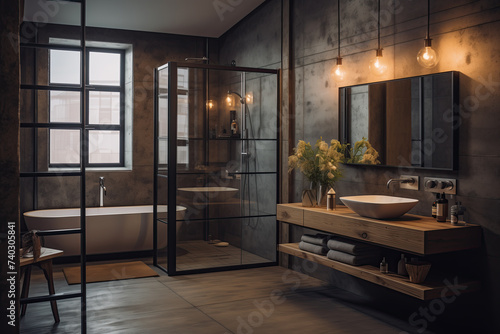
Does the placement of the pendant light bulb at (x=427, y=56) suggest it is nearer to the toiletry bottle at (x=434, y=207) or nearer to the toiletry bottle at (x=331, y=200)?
the toiletry bottle at (x=434, y=207)

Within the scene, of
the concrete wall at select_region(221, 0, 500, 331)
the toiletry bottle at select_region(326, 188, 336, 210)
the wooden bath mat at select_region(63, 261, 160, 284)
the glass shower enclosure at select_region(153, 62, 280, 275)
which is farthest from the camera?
the glass shower enclosure at select_region(153, 62, 280, 275)

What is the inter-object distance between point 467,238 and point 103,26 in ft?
16.5

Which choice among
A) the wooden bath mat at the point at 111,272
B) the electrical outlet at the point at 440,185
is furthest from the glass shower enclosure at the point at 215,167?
the electrical outlet at the point at 440,185

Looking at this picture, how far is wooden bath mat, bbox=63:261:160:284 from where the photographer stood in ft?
16.5

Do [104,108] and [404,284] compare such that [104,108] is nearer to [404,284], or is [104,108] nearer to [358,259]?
[358,259]

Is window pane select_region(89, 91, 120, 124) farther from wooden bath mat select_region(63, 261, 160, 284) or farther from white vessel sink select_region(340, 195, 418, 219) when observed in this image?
white vessel sink select_region(340, 195, 418, 219)

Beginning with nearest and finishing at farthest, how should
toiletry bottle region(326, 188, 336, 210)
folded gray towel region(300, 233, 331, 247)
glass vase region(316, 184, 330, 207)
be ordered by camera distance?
1. toiletry bottle region(326, 188, 336, 210)
2. folded gray towel region(300, 233, 331, 247)
3. glass vase region(316, 184, 330, 207)

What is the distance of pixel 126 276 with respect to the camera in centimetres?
514

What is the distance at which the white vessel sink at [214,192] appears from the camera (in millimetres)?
5238

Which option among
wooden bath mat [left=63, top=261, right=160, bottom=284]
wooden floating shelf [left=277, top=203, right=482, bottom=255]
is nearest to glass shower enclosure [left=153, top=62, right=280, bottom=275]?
wooden bath mat [left=63, top=261, right=160, bottom=284]

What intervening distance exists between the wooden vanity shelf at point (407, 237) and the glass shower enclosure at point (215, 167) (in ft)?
5.11

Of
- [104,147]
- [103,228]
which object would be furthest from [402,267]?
[104,147]

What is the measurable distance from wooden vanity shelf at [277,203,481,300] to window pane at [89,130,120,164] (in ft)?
12.5

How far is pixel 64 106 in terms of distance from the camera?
21.1ft
